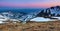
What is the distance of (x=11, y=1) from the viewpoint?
1.82 meters

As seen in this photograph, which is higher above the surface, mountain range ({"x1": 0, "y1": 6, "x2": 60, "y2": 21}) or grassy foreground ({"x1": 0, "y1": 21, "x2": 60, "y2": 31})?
mountain range ({"x1": 0, "y1": 6, "x2": 60, "y2": 21})

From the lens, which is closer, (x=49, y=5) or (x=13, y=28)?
(x=13, y=28)

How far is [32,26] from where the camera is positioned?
70.5 inches

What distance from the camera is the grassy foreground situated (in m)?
1.73

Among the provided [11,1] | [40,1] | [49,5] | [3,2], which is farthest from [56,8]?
[3,2]

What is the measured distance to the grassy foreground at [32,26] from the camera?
1.73 metres

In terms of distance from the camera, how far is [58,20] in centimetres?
184

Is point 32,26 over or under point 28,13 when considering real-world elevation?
under

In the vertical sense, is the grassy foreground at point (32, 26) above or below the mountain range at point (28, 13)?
below

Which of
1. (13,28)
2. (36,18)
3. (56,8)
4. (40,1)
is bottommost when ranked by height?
(13,28)

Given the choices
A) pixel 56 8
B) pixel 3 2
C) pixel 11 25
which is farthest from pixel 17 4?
pixel 56 8

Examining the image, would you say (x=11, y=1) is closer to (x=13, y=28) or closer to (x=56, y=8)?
(x=13, y=28)

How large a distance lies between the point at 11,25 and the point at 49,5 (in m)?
0.67

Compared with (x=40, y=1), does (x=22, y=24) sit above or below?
below
